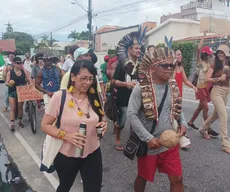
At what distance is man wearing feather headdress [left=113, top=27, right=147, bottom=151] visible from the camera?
4.41 m

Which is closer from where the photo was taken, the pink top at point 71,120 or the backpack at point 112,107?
the pink top at point 71,120

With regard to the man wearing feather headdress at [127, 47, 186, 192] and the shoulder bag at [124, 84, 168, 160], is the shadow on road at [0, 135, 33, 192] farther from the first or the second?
the man wearing feather headdress at [127, 47, 186, 192]

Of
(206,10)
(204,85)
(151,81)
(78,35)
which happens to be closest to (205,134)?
(204,85)

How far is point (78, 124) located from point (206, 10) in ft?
222

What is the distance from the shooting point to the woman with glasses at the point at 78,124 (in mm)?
2494

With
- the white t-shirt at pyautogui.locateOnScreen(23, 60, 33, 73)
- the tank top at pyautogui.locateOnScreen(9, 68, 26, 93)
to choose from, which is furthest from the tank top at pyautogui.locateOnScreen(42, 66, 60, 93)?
the white t-shirt at pyautogui.locateOnScreen(23, 60, 33, 73)

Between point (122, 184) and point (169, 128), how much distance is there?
138cm

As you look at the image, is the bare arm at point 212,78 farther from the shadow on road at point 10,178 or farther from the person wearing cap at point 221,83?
the shadow on road at point 10,178

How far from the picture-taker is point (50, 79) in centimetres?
549

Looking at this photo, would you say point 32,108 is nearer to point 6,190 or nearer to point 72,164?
point 6,190

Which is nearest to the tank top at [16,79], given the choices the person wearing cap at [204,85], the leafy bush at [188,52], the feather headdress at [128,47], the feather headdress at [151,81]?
the feather headdress at [128,47]

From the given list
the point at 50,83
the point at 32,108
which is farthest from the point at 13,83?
the point at 50,83

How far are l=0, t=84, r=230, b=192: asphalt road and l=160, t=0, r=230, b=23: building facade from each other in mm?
37813

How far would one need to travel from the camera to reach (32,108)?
6.60 meters
